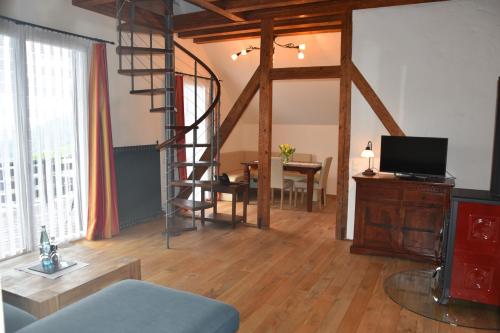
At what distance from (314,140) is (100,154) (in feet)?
14.6

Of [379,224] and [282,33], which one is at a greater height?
[282,33]

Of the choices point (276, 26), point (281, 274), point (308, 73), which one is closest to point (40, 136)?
point (281, 274)

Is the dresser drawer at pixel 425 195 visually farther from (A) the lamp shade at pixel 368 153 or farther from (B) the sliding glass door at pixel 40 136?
(B) the sliding glass door at pixel 40 136

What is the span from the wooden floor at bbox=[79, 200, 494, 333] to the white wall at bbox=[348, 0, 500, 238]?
1.38 metres

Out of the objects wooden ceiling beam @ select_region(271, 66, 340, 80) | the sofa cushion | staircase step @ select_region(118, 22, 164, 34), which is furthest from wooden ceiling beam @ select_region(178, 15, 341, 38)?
the sofa cushion

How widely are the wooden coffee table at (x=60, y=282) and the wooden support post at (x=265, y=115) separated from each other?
2650 millimetres

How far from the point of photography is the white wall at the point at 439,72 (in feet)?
13.4

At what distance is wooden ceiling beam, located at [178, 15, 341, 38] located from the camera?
5.03 meters

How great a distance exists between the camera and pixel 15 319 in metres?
2.05

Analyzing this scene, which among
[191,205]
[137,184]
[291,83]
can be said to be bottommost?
[191,205]

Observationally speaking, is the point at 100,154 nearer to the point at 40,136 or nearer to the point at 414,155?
the point at 40,136

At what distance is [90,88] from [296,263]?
3076 millimetres

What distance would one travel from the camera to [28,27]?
3.88 m

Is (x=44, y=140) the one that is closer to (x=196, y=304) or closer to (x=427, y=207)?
(x=196, y=304)
